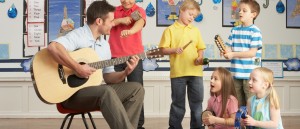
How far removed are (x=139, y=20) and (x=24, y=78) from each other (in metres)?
2.39

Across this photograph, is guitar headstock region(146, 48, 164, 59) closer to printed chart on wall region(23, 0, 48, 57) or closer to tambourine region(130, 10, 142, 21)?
tambourine region(130, 10, 142, 21)

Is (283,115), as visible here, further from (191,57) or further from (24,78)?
(24,78)

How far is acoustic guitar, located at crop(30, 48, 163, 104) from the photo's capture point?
3.10 m

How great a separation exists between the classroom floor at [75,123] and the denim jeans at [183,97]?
92cm

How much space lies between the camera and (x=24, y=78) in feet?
19.3

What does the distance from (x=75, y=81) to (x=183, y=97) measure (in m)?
1.16

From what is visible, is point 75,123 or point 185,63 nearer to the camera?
point 185,63

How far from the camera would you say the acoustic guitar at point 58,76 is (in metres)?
3.10

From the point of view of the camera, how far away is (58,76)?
319cm

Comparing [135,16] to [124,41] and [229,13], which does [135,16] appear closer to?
[124,41]

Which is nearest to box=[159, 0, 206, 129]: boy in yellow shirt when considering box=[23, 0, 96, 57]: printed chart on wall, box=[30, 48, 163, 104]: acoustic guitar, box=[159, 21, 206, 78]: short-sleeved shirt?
box=[159, 21, 206, 78]: short-sleeved shirt

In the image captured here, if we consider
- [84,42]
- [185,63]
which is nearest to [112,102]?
[84,42]

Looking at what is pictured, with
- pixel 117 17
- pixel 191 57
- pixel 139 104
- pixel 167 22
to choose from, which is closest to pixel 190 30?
pixel 191 57

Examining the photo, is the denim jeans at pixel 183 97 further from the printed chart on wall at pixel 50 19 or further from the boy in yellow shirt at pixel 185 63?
the printed chart on wall at pixel 50 19
